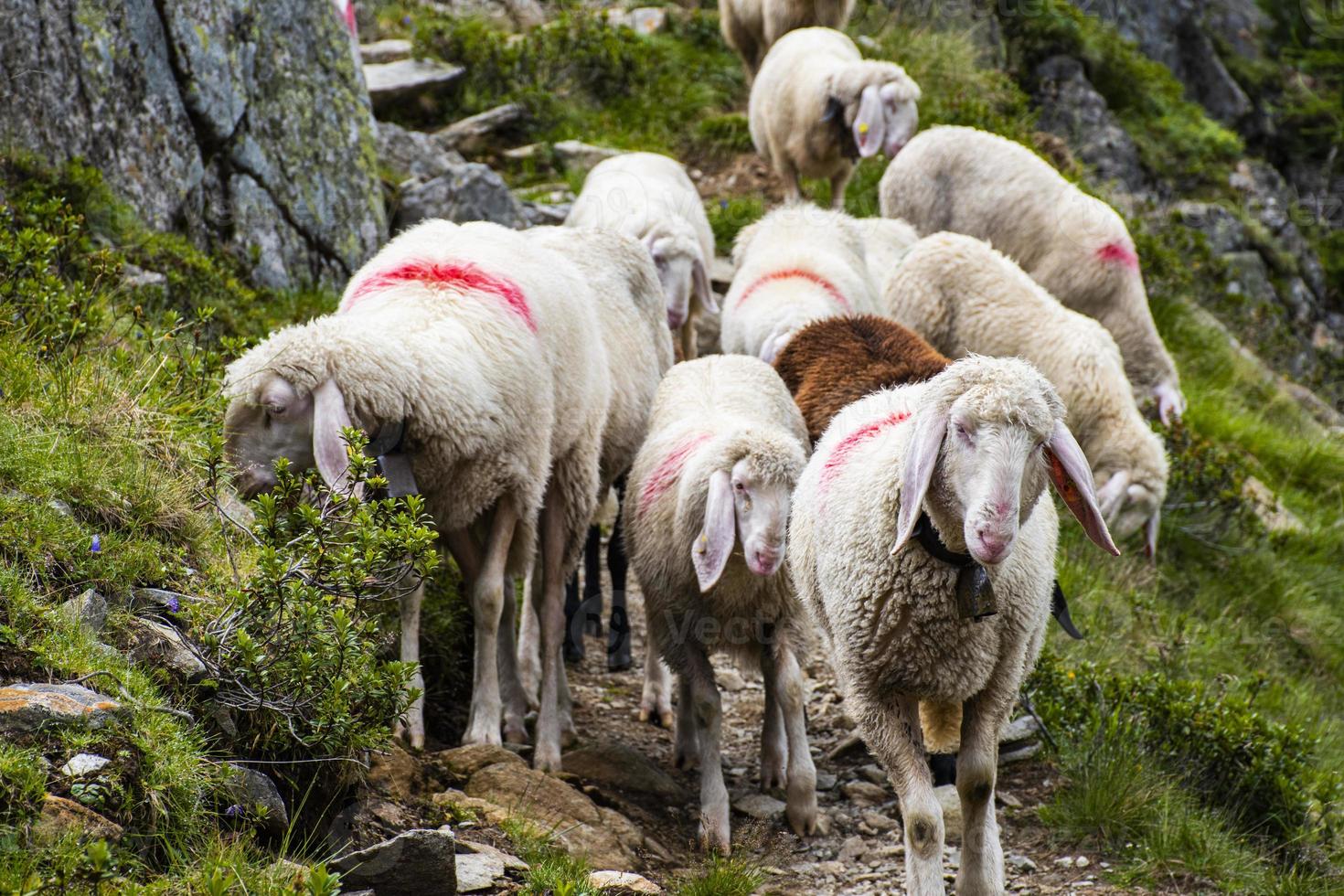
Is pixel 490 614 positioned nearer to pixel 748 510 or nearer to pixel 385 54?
pixel 748 510

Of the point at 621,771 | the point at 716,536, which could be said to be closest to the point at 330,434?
the point at 716,536

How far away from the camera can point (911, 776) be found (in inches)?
147

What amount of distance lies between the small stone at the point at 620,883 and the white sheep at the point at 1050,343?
163 inches

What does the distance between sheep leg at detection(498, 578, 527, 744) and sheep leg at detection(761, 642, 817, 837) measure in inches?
41.4

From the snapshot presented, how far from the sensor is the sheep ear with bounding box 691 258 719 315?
7551 mm

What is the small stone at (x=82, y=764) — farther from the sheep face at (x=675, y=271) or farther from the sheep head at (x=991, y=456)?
the sheep face at (x=675, y=271)

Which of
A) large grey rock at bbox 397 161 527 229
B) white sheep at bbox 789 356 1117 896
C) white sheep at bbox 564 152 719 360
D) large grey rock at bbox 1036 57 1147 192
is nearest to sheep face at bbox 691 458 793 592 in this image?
white sheep at bbox 789 356 1117 896

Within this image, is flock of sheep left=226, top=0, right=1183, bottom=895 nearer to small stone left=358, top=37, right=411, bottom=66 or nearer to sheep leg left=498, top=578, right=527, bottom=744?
sheep leg left=498, top=578, right=527, bottom=744

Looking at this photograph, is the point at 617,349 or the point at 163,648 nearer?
the point at 163,648

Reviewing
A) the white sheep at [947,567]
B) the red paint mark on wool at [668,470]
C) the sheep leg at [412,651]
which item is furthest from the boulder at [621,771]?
the white sheep at [947,567]

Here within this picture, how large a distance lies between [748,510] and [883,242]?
15.5 ft

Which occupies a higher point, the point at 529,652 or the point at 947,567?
the point at 947,567

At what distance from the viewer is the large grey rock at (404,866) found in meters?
3.16

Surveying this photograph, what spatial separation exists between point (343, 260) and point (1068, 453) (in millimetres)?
4826
